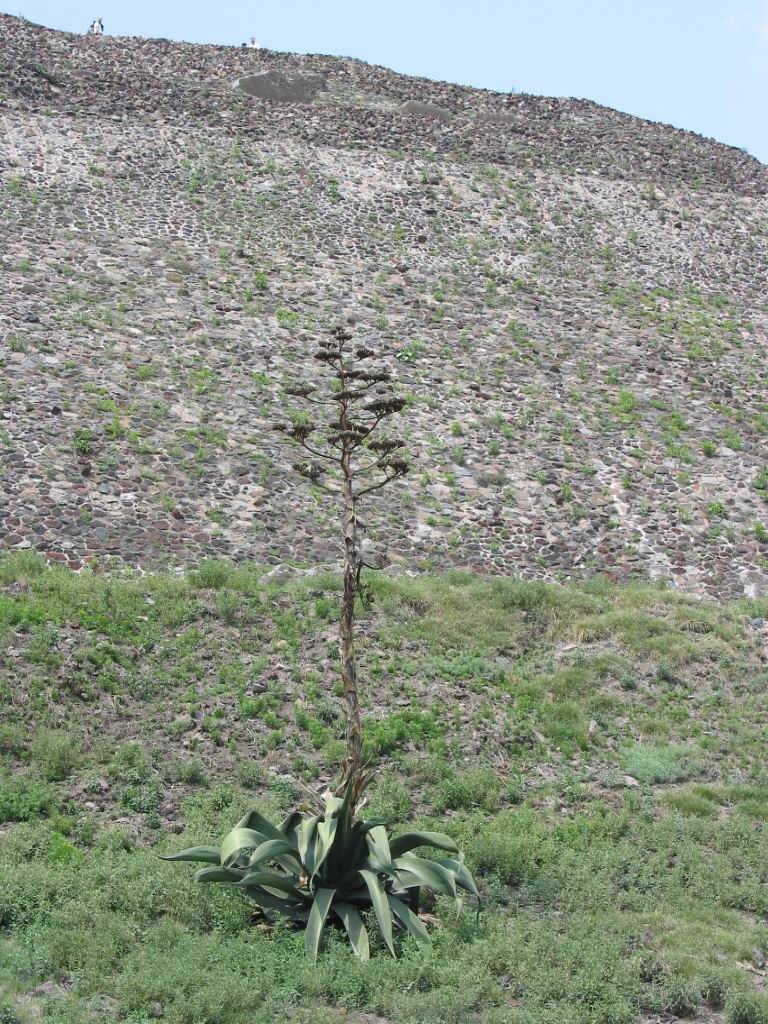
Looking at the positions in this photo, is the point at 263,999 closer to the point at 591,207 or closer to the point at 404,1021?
the point at 404,1021

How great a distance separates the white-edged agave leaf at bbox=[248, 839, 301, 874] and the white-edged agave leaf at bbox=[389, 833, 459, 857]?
0.74 m

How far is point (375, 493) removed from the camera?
693 inches

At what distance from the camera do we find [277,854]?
26.0ft

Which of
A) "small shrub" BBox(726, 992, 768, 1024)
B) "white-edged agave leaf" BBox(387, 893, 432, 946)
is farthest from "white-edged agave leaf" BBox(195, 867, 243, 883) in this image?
"small shrub" BBox(726, 992, 768, 1024)

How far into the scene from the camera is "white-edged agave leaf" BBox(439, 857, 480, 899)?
8102mm

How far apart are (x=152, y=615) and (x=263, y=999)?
6750 mm

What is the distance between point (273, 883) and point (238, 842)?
41 centimetres

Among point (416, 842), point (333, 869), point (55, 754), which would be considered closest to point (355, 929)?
point (333, 869)

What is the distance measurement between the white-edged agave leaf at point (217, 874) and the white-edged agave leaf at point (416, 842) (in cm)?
118

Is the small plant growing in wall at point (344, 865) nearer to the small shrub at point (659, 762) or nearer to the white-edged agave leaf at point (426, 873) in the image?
the white-edged agave leaf at point (426, 873)

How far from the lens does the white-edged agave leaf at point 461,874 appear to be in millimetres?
8102

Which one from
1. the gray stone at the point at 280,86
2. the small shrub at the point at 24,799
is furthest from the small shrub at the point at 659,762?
the gray stone at the point at 280,86

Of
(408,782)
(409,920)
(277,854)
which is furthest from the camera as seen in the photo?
(408,782)

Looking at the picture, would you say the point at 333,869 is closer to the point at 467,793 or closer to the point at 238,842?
the point at 238,842
